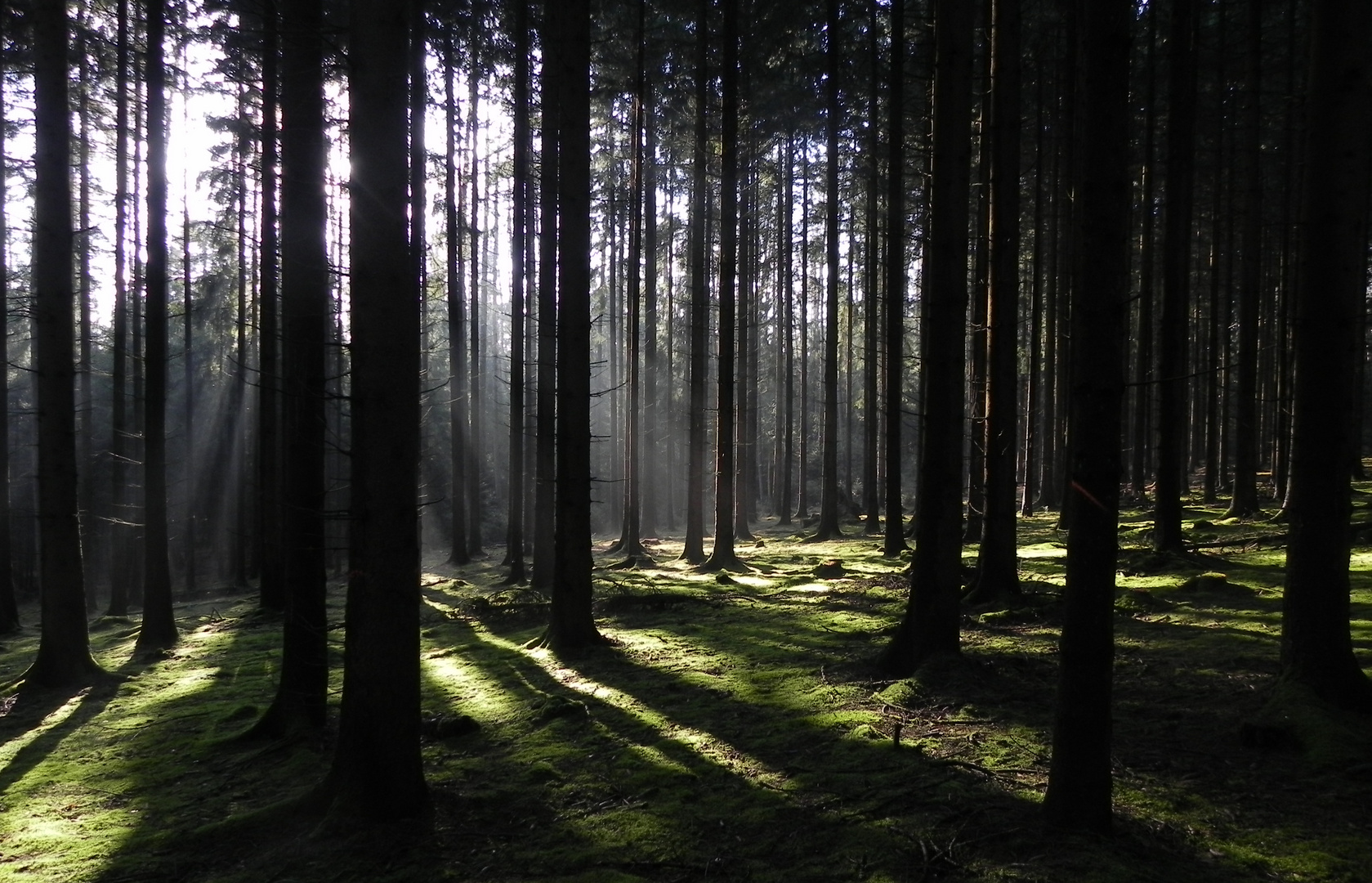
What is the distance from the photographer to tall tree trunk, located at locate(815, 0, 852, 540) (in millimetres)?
15727

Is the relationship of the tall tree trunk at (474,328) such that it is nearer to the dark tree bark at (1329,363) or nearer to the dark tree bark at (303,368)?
the dark tree bark at (303,368)

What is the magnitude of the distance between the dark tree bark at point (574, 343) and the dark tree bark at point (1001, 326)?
16.2 ft

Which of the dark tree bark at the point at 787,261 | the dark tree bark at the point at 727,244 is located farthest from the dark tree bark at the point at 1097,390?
the dark tree bark at the point at 787,261

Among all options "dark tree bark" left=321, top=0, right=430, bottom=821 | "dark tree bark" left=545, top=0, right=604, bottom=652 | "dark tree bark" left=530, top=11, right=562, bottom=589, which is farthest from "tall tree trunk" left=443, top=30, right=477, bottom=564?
"dark tree bark" left=321, top=0, right=430, bottom=821

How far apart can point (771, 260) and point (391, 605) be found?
2549cm

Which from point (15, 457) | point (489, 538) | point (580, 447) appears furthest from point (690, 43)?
point (15, 457)

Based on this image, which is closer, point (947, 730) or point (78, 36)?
point (947, 730)

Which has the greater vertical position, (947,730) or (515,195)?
(515,195)

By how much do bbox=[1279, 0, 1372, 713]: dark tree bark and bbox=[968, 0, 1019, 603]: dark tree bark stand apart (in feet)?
14.8

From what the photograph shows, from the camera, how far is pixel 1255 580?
10.0 meters

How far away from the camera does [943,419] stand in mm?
7094

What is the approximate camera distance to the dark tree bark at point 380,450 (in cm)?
484

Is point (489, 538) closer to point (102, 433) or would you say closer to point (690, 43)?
point (102, 433)

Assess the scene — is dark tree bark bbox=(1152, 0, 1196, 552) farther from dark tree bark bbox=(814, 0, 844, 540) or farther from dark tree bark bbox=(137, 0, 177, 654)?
dark tree bark bbox=(137, 0, 177, 654)
